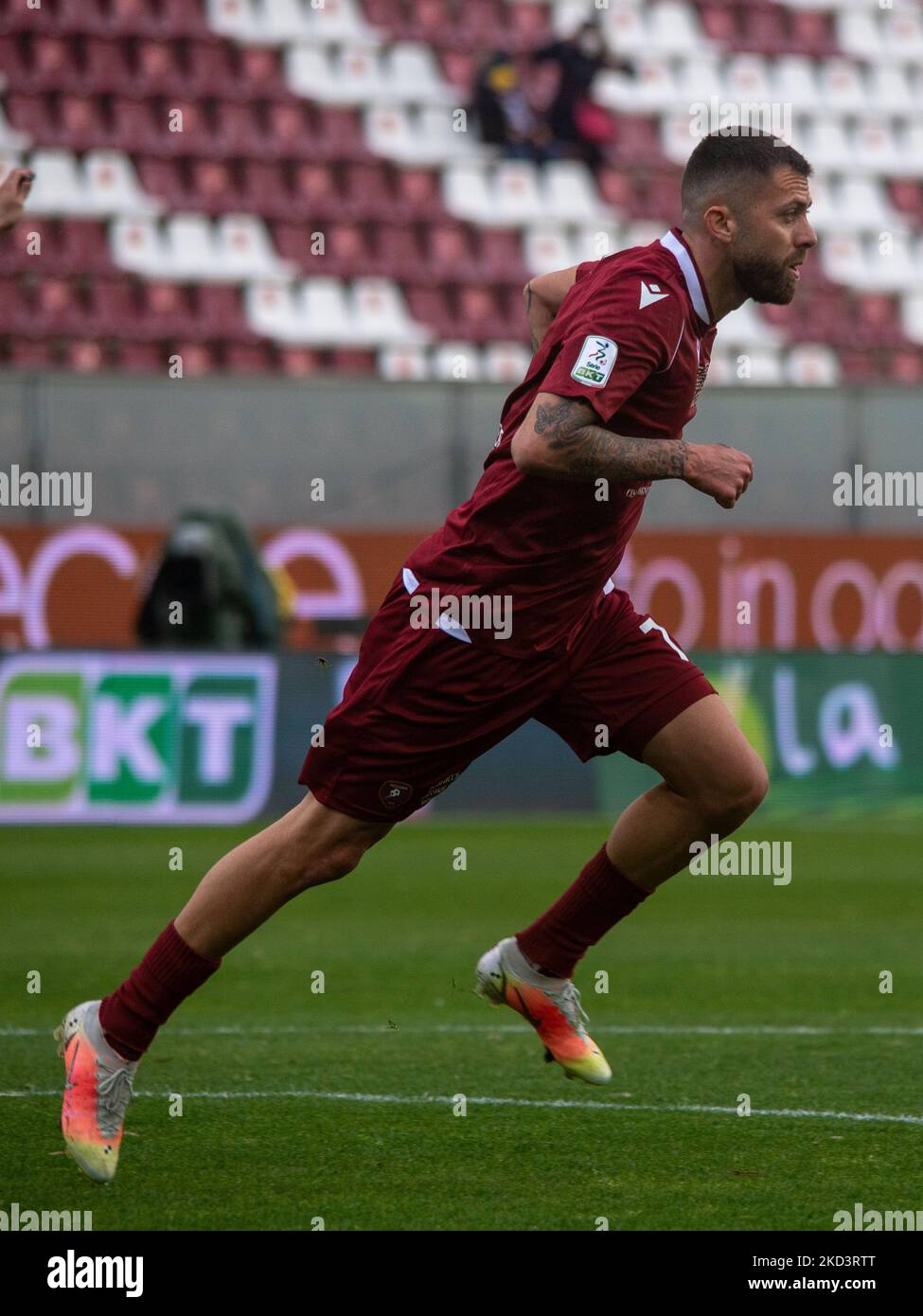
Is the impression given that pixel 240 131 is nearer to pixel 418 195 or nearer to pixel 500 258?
pixel 418 195

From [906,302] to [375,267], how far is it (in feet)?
19.3

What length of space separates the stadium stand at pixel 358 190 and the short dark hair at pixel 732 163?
13589mm

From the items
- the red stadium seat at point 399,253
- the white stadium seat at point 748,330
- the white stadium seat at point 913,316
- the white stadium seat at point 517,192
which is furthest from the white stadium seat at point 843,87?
the red stadium seat at point 399,253

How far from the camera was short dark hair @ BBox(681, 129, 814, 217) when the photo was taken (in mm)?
4801

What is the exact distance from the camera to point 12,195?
501cm

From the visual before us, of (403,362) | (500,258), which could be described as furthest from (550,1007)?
(500,258)

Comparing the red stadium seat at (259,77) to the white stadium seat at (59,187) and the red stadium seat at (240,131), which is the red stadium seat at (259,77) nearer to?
the red stadium seat at (240,131)

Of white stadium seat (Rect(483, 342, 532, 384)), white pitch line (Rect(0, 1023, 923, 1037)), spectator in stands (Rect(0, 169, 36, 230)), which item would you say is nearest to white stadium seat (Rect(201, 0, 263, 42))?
white stadium seat (Rect(483, 342, 532, 384))

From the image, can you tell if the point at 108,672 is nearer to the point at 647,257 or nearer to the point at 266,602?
the point at 266,602

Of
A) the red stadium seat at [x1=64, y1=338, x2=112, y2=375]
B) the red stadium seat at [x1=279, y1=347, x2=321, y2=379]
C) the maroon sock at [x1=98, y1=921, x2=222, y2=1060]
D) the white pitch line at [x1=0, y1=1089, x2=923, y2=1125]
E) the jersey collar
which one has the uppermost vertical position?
the red stadium seat at [x1=279, y1=347, x2=321, y2=379]

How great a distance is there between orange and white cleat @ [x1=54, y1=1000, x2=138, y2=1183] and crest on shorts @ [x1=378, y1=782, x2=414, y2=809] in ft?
2.65

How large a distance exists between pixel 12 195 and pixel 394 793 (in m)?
1.74

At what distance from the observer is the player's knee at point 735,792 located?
4977 mm

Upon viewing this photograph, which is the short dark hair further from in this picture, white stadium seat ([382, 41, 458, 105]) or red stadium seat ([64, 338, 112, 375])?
white stadium seat ([382, 41, 458, 105])
